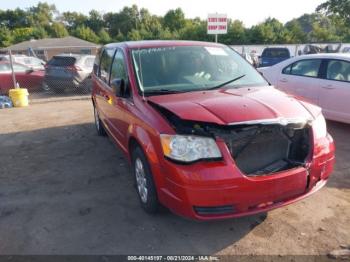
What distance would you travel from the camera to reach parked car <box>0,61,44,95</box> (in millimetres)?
12477

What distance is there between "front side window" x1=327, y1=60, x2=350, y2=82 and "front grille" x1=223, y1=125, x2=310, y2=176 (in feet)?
13.1

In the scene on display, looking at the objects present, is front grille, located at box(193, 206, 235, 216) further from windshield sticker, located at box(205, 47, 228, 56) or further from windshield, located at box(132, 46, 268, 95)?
windshield sticker, located at box(205, 47, 228, 56)

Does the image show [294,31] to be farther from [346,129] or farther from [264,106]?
[264,106]

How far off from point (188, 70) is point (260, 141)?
59.6 inches

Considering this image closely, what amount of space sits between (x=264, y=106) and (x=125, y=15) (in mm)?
71807

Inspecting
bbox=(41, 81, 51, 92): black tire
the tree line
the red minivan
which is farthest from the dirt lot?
the tree line

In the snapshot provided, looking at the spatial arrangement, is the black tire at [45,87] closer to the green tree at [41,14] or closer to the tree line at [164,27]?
the tree line at [164,27]

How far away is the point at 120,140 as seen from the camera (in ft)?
14.9

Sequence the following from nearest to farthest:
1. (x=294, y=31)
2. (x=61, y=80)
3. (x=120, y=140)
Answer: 1. (x=120, y=140)
2. (x=61, y=80)
3. (x=294, y=31)

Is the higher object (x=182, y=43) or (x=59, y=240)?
(x=182, y=43)

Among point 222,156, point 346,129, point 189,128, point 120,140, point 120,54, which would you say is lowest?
point 346,129

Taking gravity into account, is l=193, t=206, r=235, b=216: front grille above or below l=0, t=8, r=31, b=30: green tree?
below

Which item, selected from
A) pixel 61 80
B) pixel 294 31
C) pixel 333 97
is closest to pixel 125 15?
pixel 294 31

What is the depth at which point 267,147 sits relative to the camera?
10.4 ft
